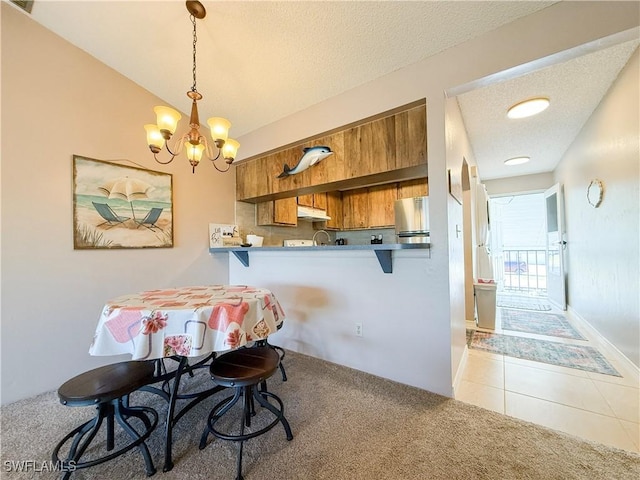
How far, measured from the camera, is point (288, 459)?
1.32 meters

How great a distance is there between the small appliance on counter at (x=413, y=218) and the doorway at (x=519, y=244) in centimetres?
416

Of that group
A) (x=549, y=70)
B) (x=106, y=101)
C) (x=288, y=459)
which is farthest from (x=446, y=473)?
(x=106, y=101)

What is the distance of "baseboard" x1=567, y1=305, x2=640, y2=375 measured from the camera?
7.14 feet

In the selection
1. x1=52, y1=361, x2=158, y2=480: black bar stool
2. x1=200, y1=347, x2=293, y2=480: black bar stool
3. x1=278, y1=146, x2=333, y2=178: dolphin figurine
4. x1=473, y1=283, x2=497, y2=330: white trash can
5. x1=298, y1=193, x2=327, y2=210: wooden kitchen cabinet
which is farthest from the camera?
x1=298, y1=193, x2=327, y2=210: wooden kitchen cabinet

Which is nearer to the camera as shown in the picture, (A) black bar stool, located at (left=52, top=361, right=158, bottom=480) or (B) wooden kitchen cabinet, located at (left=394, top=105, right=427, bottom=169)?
(A) black bar stool, located at (left=52, top=361, right=158, bottom=480)

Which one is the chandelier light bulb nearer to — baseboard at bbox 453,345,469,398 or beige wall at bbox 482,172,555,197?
baseboard at bbox 453,345,469,398

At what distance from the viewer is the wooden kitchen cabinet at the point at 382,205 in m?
3.94

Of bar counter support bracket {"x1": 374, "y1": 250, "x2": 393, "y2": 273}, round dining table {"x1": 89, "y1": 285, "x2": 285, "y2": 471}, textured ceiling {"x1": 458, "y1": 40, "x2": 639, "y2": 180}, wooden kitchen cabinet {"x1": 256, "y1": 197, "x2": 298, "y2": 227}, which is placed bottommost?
round dining table {"x1": 89, "y1": 285, "x2": 285, "y2": 471}

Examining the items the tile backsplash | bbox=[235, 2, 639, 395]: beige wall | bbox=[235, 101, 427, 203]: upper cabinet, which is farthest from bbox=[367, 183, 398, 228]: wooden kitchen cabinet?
bbox=[235, 2, 639, 395]: beige wall

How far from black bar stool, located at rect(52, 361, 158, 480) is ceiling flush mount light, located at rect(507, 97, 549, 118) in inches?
147

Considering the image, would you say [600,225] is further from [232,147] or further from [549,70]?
[232,147]

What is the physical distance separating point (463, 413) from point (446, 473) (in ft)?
1.79

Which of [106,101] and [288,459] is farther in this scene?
[106,101]

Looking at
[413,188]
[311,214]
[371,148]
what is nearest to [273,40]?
[371,148]
